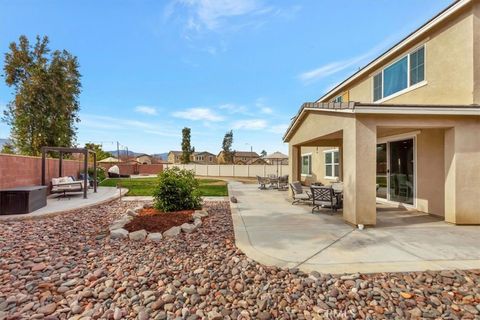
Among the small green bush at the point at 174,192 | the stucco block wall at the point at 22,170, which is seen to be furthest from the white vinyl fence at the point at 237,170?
the small green bush at the point at 174,192

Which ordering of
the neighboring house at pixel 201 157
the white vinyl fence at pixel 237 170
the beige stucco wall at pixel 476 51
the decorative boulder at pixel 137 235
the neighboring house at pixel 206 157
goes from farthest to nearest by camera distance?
the neighboring house at pixel 201 157, the neighboring house at pixel 206 157, the white vinyl fence at pixel 237 170, the beige stucco wall at pixel 476 51, the decorative boulder at pixel 137 235

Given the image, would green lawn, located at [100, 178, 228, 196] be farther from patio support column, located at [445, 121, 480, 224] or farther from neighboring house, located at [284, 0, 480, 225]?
patio support column, located at [445, 121, 480, 224]

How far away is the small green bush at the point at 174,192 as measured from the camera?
7953mm

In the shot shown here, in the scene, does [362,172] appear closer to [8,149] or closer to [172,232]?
[172,232]

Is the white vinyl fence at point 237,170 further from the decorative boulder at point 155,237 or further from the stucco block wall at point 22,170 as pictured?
the decorative boulder at point 155,237

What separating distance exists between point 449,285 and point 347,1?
10.1 metres

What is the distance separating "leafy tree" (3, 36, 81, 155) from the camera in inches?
663

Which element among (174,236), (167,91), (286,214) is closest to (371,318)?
(174,236)

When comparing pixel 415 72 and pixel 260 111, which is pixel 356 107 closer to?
pixel 415 72

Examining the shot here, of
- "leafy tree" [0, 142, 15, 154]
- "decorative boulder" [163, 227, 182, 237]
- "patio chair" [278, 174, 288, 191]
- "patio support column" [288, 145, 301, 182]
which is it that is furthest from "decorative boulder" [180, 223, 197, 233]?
"leafy tree" [0, 142, 15, 154]

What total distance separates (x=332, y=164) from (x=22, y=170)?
16202 mm

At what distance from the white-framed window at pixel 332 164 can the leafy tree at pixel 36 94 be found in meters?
19.7

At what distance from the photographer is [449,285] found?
3375 millimetres

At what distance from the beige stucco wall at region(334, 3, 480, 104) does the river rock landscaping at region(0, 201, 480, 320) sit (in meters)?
5.77
